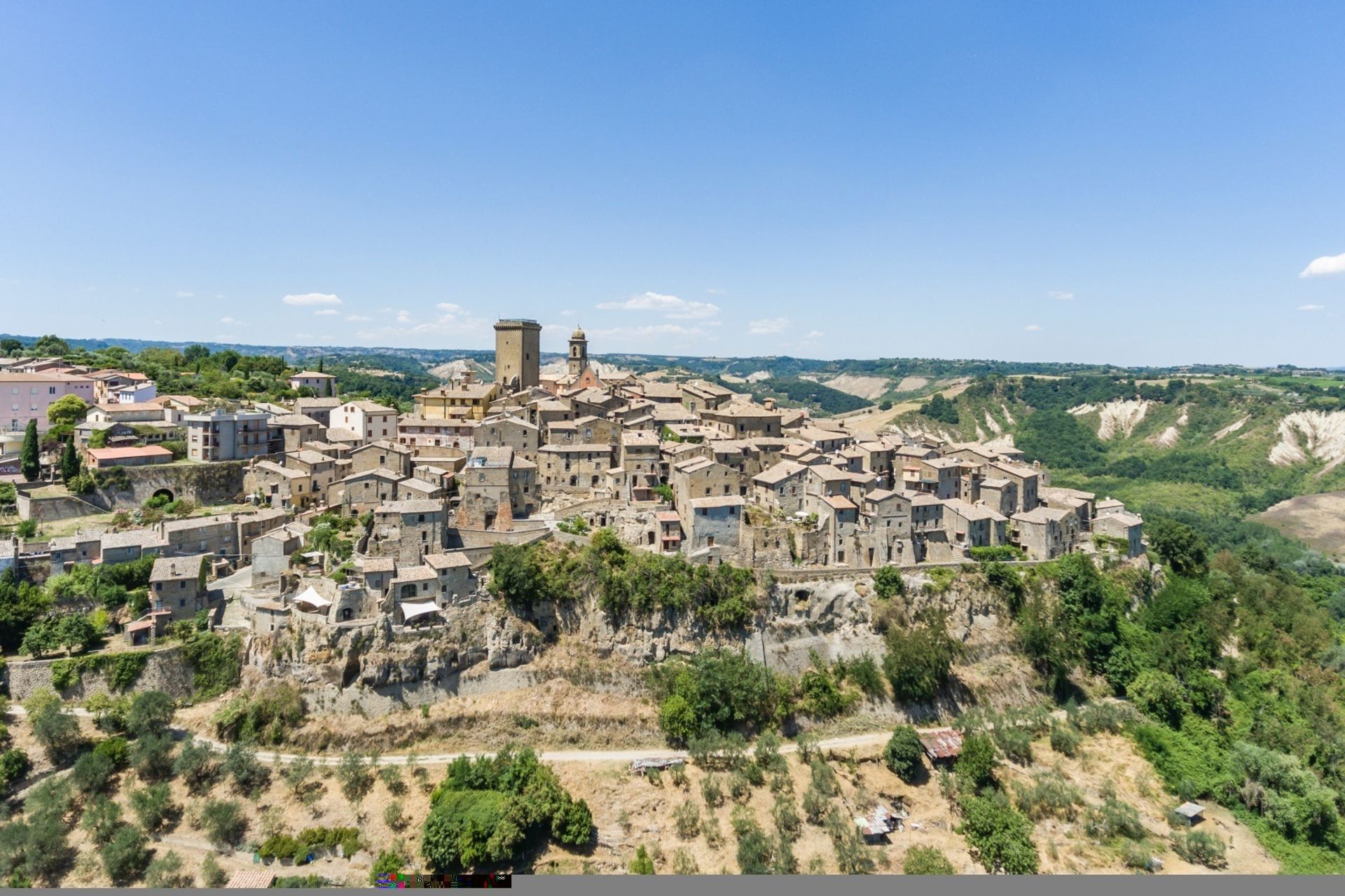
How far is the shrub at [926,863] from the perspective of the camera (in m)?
28.1

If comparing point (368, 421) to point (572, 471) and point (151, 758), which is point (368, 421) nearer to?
point (572, 471)

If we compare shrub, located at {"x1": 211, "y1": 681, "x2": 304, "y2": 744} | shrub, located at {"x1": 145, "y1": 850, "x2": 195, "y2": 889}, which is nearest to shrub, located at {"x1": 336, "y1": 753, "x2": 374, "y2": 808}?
shrub, located at {"x1": 211, "y1": 681, "x2": 304, "y2": 744}

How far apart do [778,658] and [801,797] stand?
7.44m

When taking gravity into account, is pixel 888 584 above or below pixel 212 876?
above

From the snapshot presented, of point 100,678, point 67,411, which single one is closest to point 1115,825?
point 100,678

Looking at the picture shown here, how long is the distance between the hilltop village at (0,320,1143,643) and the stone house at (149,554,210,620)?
0.38ft

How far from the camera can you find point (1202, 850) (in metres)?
30.3

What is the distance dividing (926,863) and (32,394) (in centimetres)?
6859

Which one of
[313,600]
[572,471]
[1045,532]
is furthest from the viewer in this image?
[572,471]

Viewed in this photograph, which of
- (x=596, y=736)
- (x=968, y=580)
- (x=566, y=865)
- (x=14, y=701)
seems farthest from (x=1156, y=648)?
(x=14, y=701)

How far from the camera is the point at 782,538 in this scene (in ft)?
131

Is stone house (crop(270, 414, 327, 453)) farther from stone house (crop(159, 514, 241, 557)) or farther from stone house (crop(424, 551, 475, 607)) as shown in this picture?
stone house (crop(424, 551, 475, 607))

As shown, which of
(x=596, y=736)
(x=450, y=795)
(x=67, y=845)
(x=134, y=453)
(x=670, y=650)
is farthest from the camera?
(x=134, y=453)

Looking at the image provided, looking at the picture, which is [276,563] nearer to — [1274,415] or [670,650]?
[670,650]
